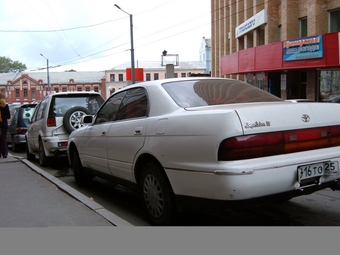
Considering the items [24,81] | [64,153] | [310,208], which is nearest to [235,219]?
[310,208]

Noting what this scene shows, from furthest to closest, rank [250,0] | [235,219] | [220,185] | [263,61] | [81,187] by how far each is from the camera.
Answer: [250,0], [263,61], [81,187], [235,219], [220,185]

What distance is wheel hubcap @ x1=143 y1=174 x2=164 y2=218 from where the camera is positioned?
13.4 feet

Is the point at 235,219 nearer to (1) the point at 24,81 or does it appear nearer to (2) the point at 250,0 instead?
(2) the point at 250,0

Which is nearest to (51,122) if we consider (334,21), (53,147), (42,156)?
(53,147)

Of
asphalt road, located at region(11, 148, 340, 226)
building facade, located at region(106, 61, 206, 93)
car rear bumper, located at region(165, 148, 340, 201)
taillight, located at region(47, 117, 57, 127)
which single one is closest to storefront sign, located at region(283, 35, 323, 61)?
asphalt road, located at region(11, 148, 340, 226)

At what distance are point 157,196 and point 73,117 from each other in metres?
4.71

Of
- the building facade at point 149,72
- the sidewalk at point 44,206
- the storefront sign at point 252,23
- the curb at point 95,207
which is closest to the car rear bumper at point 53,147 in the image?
the sidewalk at point 44,206

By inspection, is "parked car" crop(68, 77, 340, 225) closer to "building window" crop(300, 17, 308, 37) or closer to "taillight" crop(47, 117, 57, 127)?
"taillight" crop(47, 117, 57, 127)

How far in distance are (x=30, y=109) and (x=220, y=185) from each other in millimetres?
11212

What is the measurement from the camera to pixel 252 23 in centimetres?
2227

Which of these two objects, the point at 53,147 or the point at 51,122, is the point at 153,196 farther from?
the point at 51,122

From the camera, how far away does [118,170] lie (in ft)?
16.3

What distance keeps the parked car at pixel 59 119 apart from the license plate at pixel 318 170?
574cm

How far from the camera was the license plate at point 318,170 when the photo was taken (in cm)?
353
